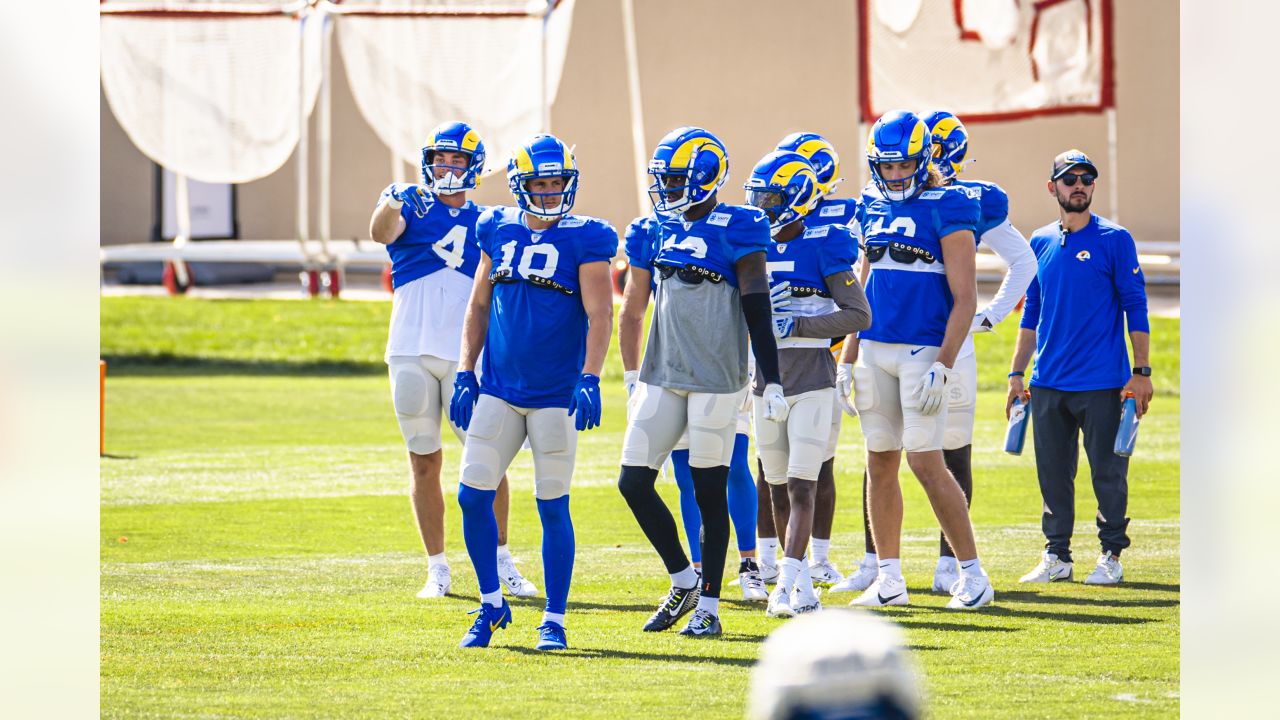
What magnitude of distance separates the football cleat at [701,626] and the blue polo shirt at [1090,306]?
2.79 m

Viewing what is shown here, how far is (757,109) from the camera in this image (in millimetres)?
28375

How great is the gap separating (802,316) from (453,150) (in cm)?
173

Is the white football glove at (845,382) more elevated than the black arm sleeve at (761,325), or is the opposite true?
the black arm sleeve at (761,325)

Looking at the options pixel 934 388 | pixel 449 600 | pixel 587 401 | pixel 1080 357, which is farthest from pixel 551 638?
pixel 1080 357

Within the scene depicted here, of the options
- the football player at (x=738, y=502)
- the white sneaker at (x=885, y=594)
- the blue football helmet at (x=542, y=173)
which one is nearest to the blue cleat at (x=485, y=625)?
the football player at (x=738, y=502)

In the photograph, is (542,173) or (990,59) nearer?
(542,173)

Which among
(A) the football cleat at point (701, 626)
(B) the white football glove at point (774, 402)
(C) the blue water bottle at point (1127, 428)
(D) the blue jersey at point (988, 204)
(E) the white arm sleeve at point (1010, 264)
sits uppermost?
(D) the blue jersey at point (988, 204)

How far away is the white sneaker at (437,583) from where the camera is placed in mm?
8226

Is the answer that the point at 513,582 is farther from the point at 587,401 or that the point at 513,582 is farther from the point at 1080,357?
the point at 1080,357

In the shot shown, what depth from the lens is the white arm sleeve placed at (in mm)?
8070

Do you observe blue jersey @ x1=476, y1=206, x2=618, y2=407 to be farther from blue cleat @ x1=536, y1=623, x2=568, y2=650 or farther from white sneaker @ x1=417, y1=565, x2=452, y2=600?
white sneaker @ x1=417, y1=565, x2=452, y2=600

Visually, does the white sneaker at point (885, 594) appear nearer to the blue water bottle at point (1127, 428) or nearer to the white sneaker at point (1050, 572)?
the white sneaker at point (1050, 572)

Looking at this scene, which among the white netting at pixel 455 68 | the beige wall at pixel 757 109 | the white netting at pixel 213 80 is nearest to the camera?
the white netting at pixel 455 68
